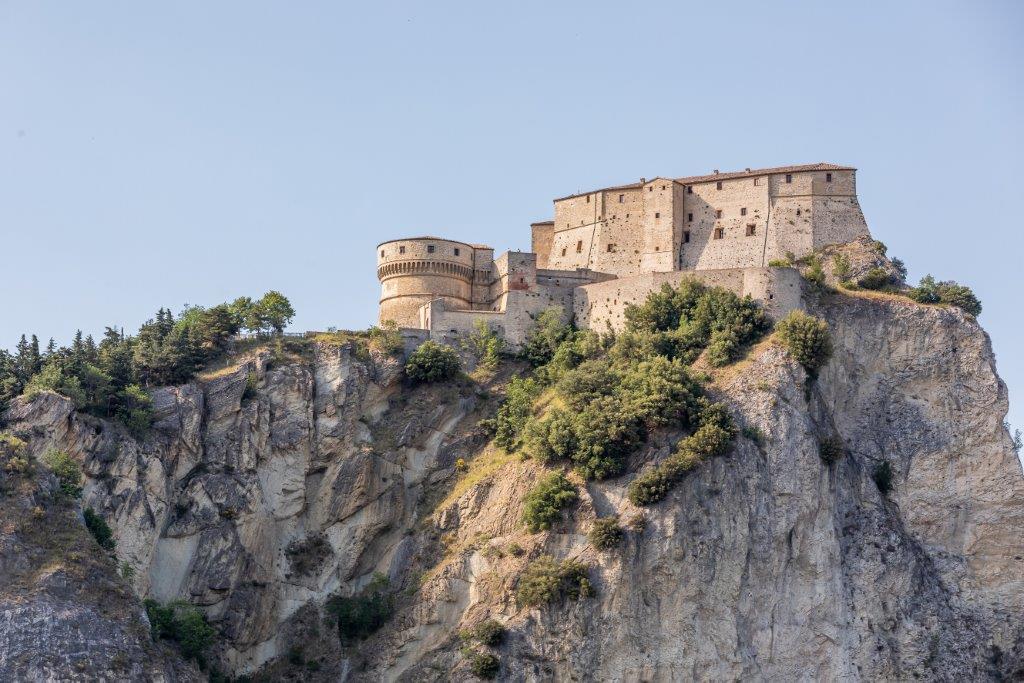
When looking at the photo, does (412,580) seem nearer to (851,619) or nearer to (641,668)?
(641,668)

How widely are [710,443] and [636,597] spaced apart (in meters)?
7.02

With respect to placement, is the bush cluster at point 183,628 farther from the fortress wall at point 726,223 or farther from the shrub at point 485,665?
the fortress wall at point 726,223

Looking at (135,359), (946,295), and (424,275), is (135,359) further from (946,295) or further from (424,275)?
(946,295)

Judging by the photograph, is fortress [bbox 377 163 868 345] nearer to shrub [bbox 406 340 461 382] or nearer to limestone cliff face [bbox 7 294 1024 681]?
shrub [bbox 406 340 461 382]

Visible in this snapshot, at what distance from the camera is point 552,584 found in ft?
211

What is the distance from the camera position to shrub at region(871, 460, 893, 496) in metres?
72.1

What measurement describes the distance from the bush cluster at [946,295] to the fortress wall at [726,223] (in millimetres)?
8252

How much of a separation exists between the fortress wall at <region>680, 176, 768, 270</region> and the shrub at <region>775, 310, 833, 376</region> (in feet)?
29.5

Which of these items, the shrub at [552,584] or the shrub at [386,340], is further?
the shrub at [386,340]

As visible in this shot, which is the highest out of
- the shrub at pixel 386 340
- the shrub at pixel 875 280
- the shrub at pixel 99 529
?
the shrub at pixel 875 280

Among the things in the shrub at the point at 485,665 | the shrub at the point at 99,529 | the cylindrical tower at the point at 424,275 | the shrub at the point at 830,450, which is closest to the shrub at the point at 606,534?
the shrub at the point at 485,665

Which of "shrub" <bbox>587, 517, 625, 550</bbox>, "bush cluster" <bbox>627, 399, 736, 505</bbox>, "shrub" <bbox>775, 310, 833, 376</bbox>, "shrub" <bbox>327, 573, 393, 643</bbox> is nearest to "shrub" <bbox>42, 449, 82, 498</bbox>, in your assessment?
"shrub" <bbox>327, 573, 393, 643</bbox>

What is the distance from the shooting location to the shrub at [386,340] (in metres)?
76.4

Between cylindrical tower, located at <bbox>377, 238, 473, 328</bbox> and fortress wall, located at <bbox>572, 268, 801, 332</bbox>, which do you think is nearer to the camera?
fortress wall, located at <bbox>572, 268, 801, 332</bbox>
